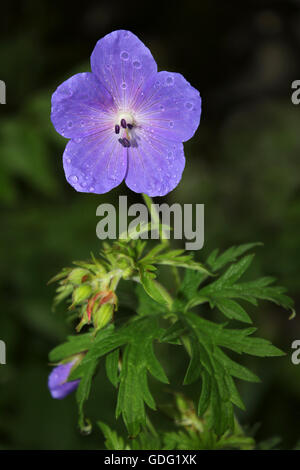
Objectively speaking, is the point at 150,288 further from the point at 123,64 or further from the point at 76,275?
the point at 123,64

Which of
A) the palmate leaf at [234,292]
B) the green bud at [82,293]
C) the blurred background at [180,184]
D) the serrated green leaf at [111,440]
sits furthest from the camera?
the blurred background at [180,184]

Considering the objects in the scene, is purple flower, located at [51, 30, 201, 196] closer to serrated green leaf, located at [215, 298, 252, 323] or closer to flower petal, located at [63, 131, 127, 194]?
flower petal, located at [63, 131, 127, 194]

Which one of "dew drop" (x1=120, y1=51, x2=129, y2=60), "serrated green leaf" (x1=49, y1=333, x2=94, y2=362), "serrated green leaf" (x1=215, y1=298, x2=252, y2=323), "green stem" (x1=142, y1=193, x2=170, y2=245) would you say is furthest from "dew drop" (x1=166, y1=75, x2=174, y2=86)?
"serrated green leaf" (x1=49, y1=333, x2=94, y2=362)

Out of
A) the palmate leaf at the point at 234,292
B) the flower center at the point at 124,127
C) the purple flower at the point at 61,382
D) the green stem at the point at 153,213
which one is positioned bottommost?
the purple flower at the point at 61,382

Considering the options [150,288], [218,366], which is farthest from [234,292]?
[150,288]

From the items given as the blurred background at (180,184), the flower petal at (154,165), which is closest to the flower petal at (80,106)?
the flower petal at (154,165)

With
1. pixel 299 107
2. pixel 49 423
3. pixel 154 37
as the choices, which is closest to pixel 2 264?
pixel 49 423

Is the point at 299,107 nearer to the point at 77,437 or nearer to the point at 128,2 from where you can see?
the point at 128,2

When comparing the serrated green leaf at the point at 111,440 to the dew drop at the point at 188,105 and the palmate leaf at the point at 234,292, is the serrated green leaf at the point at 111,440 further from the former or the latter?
the dew drop at the point at 188,105
